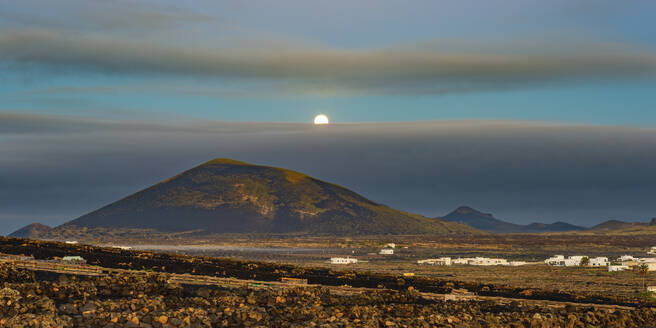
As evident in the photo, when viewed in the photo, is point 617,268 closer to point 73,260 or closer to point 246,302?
point 73,260

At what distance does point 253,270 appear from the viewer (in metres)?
73.2

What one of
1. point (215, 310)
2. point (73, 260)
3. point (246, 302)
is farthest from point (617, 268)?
point (215, 310)

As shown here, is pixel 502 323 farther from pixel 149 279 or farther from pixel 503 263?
pixel 503 263

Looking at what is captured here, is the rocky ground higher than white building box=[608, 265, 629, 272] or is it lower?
higher

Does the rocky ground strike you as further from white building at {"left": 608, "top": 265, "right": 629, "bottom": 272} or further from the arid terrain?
white building at {"left": 608, "top": 265, "right": 629, "bottom": 272}

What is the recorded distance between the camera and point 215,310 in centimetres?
3284

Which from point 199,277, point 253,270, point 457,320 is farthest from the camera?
Answer: point 253,270

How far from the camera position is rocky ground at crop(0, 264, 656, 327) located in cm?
2975

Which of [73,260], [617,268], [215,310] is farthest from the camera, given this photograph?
[617,268]

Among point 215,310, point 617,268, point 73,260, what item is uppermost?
point 73,260

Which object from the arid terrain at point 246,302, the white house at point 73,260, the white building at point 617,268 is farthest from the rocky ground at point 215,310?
the white building at point 617,268

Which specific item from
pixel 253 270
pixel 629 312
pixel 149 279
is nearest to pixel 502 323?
pixel 629 312

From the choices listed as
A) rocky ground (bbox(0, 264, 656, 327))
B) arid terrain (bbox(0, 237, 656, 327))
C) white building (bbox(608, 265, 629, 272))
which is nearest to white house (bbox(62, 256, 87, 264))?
arid terrain (bbox(0, 237, 656, 327))

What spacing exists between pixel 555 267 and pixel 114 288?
297ft
